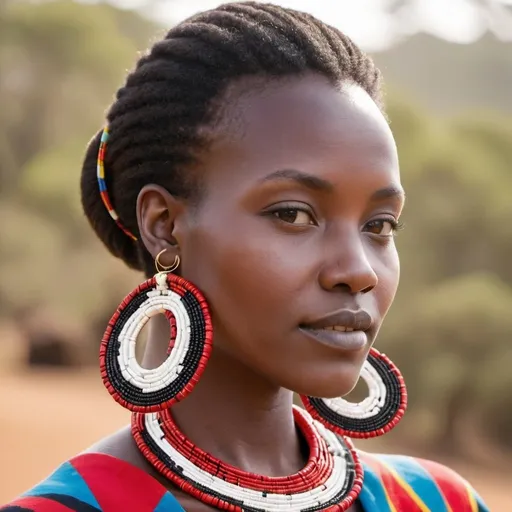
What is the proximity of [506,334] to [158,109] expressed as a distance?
39.4 feet

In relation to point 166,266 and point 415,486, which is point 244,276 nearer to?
point 166,266

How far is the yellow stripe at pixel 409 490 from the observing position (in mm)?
2623

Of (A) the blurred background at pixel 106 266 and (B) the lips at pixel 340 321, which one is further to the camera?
(A) the blurred background at pixel 106 266

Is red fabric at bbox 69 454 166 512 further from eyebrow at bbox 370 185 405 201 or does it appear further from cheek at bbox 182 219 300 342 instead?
eyebrow at bbox 370 185 405 201

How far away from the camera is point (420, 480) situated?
270 cm

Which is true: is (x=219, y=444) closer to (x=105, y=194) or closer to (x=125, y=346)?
(x=125, y=346)

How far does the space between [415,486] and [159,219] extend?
103cm

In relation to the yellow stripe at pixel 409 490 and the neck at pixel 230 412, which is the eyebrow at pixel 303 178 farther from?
the yellow stripe at pixel 409 490

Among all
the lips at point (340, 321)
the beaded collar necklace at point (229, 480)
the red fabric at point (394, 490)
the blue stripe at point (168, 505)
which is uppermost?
the lips at point (340, 321)

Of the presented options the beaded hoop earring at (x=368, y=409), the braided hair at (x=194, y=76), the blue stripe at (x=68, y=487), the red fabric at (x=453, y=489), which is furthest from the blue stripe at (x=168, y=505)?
the red fabric at (x=453, y=489)

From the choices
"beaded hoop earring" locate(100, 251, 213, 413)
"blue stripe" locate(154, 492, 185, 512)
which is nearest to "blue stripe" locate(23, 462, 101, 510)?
"blue stripe" locate(154, 492, 185, 512)

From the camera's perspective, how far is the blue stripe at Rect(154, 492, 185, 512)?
7.38ft

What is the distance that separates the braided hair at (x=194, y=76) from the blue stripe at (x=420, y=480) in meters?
0.91

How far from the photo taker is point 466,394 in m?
14.1
